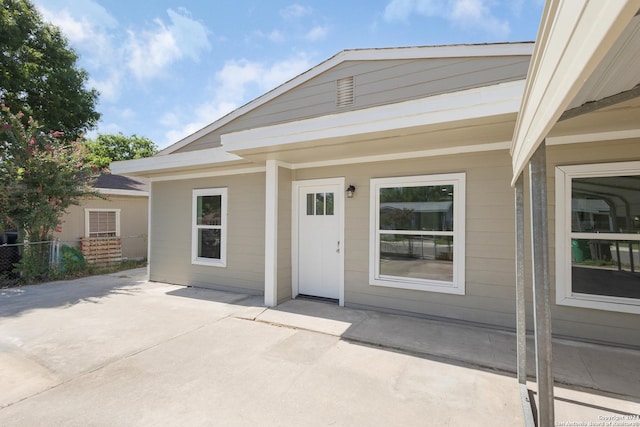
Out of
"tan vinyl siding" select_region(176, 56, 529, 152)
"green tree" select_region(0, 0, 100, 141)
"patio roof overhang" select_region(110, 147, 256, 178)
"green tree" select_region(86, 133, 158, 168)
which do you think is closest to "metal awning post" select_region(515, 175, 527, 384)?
"tan vinyl siding" select_region(176, 56, 529, 152)

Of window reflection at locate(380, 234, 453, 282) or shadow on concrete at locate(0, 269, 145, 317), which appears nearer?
window reflection at locate(380, 234, 453, 282)

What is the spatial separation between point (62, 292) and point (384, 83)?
7.45 metres

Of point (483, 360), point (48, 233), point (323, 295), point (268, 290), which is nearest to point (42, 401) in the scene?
point (268, 290)

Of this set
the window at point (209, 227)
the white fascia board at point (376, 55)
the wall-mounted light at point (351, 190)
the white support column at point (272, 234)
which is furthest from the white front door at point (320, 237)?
the white fascia board at point (376, 55)

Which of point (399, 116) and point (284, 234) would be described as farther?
point (284, 234)

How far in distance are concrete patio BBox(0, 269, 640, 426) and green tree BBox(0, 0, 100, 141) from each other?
10525 millimetres

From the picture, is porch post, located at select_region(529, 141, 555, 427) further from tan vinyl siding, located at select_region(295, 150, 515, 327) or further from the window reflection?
Result: the window reflection

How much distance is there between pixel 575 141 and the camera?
3.56m

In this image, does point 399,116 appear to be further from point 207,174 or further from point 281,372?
point 207,174

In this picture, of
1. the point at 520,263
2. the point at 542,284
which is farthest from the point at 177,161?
the point at 542,284

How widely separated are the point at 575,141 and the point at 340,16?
4876mm

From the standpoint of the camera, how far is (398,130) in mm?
3457

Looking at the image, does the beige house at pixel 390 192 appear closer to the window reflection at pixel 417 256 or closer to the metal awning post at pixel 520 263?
the window reflection at pixel 417 256

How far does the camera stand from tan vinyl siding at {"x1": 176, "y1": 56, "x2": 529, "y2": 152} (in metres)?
4.81
